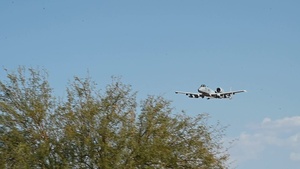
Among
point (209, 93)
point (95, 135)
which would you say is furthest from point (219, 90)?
point (95, 135)

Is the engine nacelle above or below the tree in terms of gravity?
above

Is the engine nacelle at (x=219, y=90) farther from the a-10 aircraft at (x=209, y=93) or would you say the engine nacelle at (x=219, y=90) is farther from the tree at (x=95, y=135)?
the tree at (x=95, y=135)

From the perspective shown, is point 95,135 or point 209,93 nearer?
point 95,135

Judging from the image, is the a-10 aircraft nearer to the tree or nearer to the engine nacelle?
the engine nacelle

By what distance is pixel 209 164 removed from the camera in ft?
114

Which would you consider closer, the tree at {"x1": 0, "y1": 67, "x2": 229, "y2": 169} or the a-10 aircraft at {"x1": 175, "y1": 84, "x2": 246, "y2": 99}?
the tree at {"x1": 0, "y1": 67, "x2": 229, "y2": 169}

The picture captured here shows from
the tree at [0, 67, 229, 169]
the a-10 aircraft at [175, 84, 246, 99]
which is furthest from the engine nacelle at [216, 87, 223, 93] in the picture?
the tree at [0, 67, 229, 169]

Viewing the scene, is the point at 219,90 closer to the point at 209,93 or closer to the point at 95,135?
the point at 209,93

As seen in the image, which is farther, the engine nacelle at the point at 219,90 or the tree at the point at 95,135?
the engine nacelle at the point at 219,90

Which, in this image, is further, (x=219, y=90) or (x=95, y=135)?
(x=219, y=90)

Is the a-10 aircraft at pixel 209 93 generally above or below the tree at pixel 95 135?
above

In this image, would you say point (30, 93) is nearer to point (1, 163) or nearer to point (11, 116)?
point (11, 116)

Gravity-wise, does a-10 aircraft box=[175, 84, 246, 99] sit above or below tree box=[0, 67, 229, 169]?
above

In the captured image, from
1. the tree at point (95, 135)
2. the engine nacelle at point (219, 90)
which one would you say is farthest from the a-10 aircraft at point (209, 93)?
the tree at point (95, 135)
